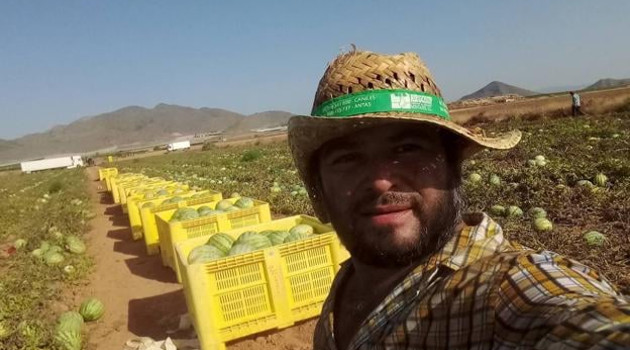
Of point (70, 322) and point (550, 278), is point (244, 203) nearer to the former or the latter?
point (70, 322)

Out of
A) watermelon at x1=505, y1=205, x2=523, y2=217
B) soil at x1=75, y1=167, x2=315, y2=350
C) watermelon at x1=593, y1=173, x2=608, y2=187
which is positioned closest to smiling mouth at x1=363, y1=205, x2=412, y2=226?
soil at x1=75, y1=167, x2=315, y2=350

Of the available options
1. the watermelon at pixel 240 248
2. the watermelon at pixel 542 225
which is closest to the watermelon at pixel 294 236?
the watermelon at pixel 240 248

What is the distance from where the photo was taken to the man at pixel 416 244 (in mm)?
1136

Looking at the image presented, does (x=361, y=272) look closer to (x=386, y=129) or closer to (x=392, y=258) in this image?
(x=392, y=258)

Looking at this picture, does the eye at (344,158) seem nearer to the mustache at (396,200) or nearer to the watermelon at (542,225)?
the mustache at (396,200)

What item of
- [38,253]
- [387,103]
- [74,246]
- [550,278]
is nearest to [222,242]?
[387,103]

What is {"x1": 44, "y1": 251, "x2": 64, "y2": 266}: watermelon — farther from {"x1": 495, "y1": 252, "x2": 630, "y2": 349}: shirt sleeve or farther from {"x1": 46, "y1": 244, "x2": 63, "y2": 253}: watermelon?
{"x1": 495, "y1": 252, "x2": 630, "y2": 349}: shirt sleeve

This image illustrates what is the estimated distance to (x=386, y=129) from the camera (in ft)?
5.55

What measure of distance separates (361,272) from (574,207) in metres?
6.64

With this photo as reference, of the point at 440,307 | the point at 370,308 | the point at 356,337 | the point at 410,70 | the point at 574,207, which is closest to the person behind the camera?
the point at 440,307

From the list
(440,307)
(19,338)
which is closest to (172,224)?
(19,338)

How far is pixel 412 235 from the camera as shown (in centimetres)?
159

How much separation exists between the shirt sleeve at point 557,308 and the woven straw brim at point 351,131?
565mm

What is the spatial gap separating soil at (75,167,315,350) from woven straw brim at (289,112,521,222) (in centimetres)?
306
